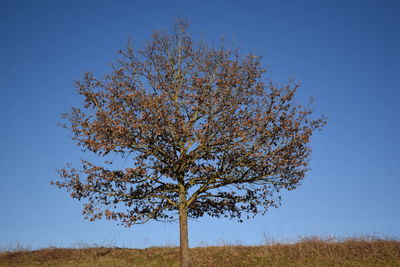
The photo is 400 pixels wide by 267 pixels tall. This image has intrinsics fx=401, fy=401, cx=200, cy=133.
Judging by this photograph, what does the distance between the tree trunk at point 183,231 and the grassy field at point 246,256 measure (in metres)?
2.10

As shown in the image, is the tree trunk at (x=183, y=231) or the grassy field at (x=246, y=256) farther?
the grassy field at (x=246, y=256)

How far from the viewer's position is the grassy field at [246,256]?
23859mm

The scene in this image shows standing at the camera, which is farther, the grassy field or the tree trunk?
the grassy field

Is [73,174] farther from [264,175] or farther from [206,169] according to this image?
[264,175]

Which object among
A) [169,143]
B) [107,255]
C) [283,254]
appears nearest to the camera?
[169,143]

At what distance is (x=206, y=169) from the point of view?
862 inches

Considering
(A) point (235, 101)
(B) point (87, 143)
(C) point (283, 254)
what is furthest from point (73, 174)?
(C) point (283, 254)

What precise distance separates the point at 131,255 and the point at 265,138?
12.5m

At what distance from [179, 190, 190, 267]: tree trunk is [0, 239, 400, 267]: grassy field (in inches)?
82.5

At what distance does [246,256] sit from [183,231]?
5523 millimetres

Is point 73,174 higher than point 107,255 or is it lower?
higher

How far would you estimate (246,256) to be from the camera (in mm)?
25297

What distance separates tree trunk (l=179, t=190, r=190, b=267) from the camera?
72.2ft

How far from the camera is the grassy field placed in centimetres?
2386
